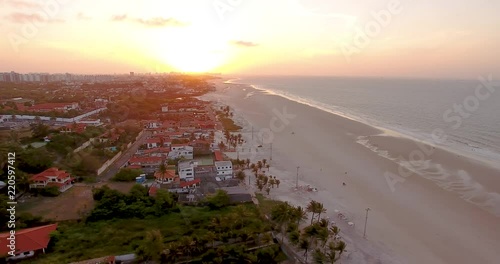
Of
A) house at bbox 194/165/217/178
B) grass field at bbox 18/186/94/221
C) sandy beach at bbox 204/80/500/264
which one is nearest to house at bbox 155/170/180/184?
house at bbox 194/165/217/178

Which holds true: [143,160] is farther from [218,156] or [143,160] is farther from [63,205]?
[63,205]

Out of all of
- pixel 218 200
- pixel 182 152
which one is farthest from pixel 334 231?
pixel 182 152

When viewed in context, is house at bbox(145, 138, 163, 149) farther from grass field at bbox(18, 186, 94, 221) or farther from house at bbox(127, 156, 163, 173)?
grass field at bbox(18, 186, 94, 221)

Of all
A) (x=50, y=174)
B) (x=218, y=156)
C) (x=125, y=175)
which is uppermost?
(x=50, y=174)

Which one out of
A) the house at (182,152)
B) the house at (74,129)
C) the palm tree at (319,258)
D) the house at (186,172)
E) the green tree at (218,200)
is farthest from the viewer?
the house at (74,129)

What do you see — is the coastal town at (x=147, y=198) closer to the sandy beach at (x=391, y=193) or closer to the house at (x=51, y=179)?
the house at (x=51, y=179)

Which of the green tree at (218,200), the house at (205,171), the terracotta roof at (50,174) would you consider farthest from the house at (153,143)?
the green tree at (218,200)

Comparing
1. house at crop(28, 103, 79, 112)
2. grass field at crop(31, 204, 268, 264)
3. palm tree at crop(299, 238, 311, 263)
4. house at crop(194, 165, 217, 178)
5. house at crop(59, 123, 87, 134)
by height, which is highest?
house at crop(28, 103, 79, 112)

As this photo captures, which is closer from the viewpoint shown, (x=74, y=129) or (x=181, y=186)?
(x=181, y=186)
